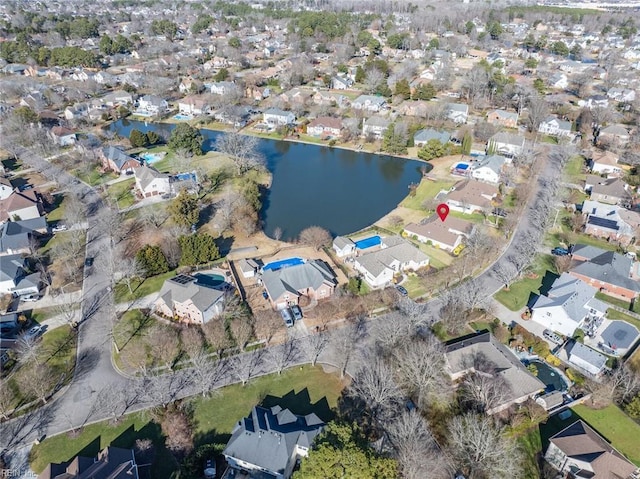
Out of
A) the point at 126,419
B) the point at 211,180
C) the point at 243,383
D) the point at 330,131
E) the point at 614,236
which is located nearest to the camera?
→ the point at 126,419

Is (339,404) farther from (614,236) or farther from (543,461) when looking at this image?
(614,236)

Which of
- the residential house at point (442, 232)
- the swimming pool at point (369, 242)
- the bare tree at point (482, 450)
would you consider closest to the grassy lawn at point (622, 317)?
the residential house at point (442, 232)

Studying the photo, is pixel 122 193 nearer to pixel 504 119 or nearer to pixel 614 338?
pixel 614 338

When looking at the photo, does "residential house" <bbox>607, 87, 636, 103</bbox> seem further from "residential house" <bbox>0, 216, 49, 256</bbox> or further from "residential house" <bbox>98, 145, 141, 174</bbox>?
"residential house" <bbox>0, 216, 49, 256</bbox>

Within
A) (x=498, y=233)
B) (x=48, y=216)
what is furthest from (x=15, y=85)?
(x=498, y=233)

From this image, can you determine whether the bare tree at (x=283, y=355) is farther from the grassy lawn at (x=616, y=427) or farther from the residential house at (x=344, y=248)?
the grassy lawn at (x=616, y=427)

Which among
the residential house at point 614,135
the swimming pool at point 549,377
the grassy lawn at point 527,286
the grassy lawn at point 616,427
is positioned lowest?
the grassy lawn at point 527,286
